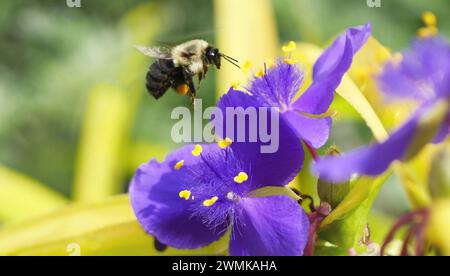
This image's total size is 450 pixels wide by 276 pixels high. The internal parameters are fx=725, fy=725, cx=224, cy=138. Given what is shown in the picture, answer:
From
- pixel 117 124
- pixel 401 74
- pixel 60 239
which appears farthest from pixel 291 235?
pixel 117 124

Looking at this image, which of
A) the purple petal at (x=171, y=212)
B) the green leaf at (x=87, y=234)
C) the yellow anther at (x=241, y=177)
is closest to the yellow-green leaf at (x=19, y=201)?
the green leaf at (x=87, y=234)

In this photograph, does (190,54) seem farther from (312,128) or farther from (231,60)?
(312,128)

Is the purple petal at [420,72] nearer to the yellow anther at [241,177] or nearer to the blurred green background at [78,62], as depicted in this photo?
the yellow anther at [241,177]

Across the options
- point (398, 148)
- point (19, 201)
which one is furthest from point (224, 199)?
point (19, 201)

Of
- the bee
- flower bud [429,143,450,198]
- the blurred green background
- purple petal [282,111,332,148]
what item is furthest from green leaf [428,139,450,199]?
the blurred green background
